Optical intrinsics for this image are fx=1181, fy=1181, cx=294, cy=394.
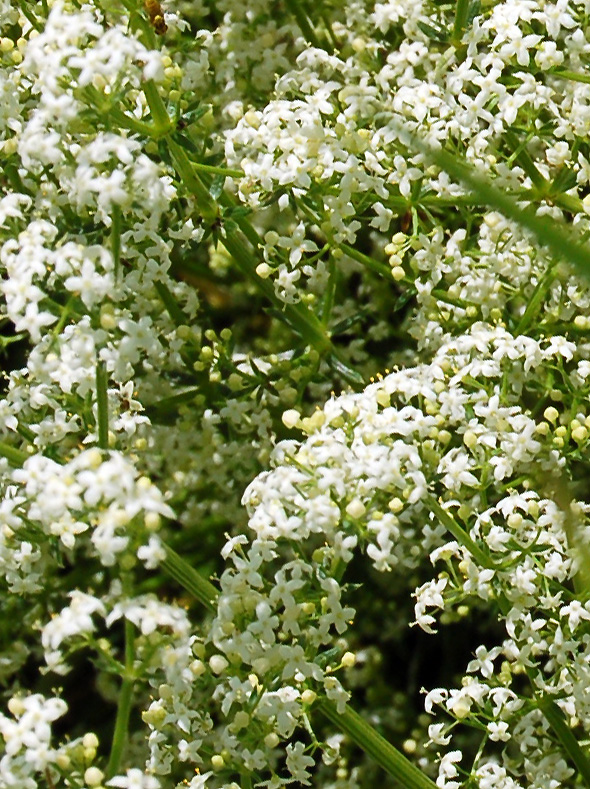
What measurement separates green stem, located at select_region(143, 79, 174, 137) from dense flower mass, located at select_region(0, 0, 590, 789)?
0.01 meters

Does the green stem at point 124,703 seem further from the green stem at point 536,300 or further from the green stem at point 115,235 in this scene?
the green stem at point 536,300

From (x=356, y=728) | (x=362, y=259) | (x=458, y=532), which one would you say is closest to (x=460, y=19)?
(x=362, y=259)

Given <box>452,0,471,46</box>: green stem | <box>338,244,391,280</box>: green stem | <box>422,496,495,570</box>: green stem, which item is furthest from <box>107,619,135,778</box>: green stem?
<box>452,0,471,46</box>: green stem

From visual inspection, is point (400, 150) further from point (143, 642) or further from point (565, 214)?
point (143, 642)

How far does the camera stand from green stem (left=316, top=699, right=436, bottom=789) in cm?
250

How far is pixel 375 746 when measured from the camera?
2502 mm

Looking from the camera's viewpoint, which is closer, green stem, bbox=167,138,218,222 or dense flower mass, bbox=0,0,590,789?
dense flower mass, bbox=0,0,590,789

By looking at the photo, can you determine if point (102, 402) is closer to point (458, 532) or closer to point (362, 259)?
point (458, 532)

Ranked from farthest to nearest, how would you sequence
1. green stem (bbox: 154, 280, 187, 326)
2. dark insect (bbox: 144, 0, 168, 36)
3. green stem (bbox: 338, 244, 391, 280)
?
green stem (bbox: 154, 280, 187, 326) → green stem (bbox: 338, 244, 391, 280) → dark insect (bbox: 144, 0, 168, 36)

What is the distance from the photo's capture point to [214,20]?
14.4 feet

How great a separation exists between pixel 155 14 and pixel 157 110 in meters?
0.44

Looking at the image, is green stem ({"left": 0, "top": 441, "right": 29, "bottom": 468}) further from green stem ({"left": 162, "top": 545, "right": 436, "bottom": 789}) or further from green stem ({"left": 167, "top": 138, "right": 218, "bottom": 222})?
green stem ({"left": 167, "top": 138, "right": 218, "bottom": 222})

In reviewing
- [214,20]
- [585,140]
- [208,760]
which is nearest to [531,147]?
[585,140]

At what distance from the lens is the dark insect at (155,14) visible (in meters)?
2.88
